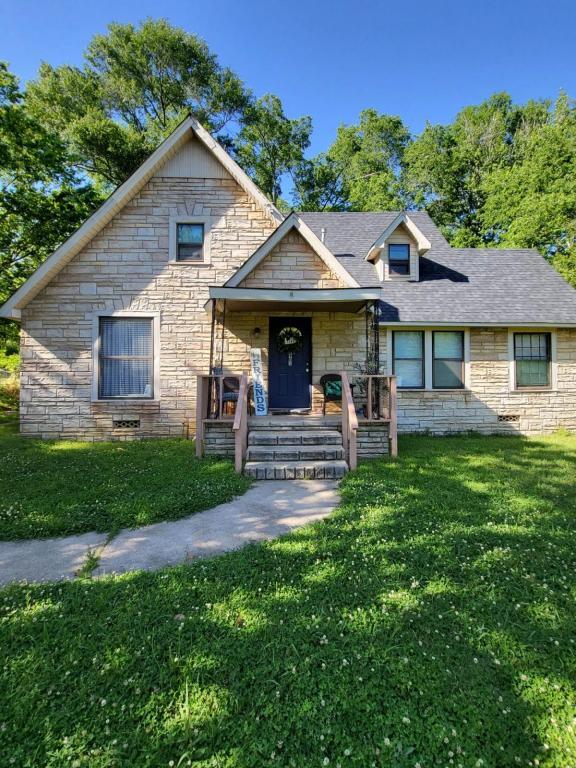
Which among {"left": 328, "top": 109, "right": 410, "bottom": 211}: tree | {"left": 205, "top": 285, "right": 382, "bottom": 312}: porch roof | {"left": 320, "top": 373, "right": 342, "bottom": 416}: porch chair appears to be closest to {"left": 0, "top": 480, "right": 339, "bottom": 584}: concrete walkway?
{"left": 320, "top": 373, "right": 342, "bottom": 416}: porch chair

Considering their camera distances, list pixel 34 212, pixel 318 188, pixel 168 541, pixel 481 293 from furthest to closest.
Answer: pixel 318 188 < pixel 34 212 < pixel 481 293 < pixel 168 541

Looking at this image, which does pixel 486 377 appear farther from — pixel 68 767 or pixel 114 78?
pixel 114 78

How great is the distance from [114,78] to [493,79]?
2377cm

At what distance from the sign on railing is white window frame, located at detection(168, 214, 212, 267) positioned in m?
2.59

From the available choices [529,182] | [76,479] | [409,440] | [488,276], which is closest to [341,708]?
[76,479]

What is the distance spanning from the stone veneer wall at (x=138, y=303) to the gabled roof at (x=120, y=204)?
0.16 metres

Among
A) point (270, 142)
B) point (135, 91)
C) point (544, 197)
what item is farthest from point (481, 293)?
point (135, 91)

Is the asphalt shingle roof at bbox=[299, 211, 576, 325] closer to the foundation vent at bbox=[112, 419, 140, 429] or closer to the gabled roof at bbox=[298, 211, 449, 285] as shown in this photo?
the gabled roof at bbox=[298, 211, 449, 285]

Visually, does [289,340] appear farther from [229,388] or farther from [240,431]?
[240,431]

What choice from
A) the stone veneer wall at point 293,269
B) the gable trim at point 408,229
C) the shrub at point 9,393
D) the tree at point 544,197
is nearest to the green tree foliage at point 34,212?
the shrub at point 9,393

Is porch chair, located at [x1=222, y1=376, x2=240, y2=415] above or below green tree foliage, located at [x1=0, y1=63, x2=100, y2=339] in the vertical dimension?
below

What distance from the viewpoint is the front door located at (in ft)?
29.6

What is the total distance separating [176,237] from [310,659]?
9074 millimetres

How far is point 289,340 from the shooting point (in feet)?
29.8
